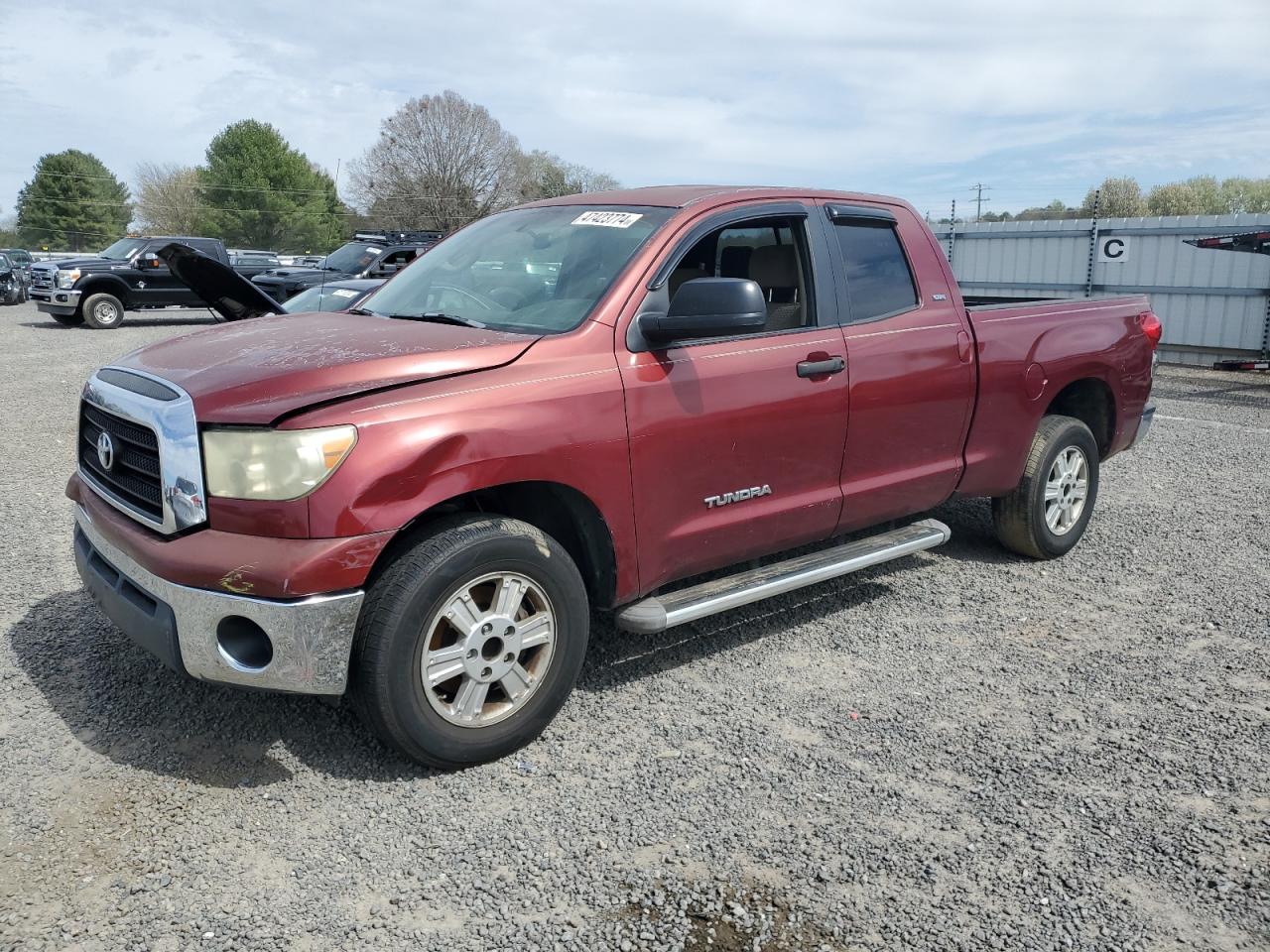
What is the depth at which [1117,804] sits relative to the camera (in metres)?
3.27

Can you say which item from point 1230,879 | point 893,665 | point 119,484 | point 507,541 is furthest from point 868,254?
point 119,484

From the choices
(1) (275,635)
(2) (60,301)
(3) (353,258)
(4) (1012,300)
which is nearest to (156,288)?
(2) (60,301)

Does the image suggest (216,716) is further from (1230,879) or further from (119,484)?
(1230,879)

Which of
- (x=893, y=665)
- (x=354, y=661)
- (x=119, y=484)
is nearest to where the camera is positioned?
(x=354, y=661)

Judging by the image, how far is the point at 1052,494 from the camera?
559 cm

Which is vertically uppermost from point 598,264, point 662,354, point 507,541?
point 598,264

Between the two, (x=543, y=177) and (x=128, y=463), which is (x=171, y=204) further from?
(x=128, y=463)

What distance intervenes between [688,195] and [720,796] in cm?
239

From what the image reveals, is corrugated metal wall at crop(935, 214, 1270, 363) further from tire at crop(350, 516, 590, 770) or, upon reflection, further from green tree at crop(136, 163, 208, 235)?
green tree at crop(136, 163, 208, 235)

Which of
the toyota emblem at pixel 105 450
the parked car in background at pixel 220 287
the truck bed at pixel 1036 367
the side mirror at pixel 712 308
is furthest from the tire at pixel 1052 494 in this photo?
the toyota emblem at pixel 105 450

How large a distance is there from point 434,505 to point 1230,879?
2.60 m

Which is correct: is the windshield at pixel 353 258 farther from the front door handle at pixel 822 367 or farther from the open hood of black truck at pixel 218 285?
the front door handle at pixel 822 367

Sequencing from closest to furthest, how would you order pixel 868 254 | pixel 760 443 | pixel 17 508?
1. pixel 760 443
2. pixel 868 254
3. pixel 17 508

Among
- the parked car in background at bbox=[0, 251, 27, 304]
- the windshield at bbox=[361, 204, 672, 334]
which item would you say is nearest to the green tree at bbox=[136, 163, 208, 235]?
the parked car in background at bbox=[0, 251, 27, 304]
